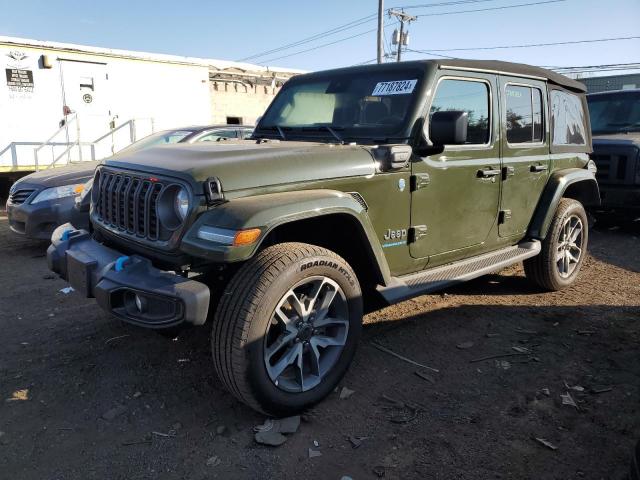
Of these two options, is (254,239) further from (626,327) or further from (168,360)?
(626,327)

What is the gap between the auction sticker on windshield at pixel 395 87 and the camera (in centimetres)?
348

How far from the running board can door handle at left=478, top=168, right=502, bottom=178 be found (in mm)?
661

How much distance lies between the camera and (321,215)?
2.75 metres

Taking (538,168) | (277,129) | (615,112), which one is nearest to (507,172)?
(538,168)

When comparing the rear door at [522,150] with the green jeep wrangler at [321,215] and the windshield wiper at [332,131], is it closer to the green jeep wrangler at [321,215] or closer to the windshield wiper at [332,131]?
the green jeep wrangler at [321,215]

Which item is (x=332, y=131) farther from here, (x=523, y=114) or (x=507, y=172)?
(x=523, y=114)

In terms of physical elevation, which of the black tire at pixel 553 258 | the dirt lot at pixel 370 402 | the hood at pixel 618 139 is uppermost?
the hood at pixel 618 139

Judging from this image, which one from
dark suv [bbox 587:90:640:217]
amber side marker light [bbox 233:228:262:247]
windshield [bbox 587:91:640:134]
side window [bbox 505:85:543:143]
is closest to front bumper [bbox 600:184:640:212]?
dark suv [bbox 587:90:640:217]

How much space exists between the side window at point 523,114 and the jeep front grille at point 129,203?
2.82 metres

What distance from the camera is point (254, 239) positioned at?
2469 millimetres

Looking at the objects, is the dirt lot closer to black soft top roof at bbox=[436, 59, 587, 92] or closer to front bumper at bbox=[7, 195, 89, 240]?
front bumper at bbox=[7, 195, 89, 240]

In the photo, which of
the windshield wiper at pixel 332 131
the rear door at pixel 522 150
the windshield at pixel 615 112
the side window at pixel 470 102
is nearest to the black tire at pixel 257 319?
the windshield wiper at pixel 332 131

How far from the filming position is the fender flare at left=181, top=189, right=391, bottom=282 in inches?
95.2

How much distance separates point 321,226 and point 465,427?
4.67ft
